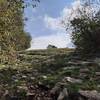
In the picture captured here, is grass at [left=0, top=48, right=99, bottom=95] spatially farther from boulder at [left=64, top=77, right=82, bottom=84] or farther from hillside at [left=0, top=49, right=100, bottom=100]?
boulder at [left=64, top=77, right=82, bottom=84]

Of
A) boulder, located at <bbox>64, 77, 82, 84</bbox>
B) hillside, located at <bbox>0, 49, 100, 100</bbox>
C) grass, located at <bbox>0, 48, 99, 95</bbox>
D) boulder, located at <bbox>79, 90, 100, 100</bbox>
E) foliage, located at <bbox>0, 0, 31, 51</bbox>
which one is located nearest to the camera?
boulder, located at <bbox>79, 90, 100, 100</bbox>

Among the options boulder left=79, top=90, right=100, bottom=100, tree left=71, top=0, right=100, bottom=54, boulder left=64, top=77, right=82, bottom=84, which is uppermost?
tree left=71, top=0, right=100, bottom=54

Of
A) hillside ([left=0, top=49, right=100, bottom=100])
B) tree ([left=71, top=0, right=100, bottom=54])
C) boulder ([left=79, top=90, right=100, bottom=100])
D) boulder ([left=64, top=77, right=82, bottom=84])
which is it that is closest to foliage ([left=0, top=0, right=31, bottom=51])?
hillside ([left=0, top=49, right=100, bottom=100])

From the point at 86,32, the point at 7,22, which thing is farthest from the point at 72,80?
the point at 86,32

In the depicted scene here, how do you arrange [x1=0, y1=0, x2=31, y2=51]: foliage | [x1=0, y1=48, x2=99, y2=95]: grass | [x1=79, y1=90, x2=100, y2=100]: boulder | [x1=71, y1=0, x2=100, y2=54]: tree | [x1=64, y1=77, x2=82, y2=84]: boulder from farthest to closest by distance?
[x1=71, y1=0, x2=100, y2=54]: tree
[x1=0, y1=0, x2=31, y2=51]: foliage
[x1=0, y1=48, x2=99, y2=95]: grass
[x1=64, y1=77, x2=82, y2=84]: boulder
[x1=79, y1=90, x2=100, y2=100]: boulder

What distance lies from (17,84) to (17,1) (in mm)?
4517

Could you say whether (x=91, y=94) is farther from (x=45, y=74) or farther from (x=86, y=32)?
(x=86, y=32)

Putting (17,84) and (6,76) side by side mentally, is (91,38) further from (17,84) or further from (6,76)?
(17,84)

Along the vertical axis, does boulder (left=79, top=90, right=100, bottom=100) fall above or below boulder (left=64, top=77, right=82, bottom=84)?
below

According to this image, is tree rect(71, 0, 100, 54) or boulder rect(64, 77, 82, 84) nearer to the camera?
boulder rect(64, 77, 82, 84)

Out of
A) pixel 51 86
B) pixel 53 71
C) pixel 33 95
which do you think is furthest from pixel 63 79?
pixel 53 71

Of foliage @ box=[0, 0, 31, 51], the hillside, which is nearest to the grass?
the hillside

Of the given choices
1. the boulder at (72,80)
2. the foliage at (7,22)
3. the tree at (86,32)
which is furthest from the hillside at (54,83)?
the tree at (86,32)

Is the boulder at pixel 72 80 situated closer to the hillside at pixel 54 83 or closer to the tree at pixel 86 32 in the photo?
the hillside at pixel 54 83
